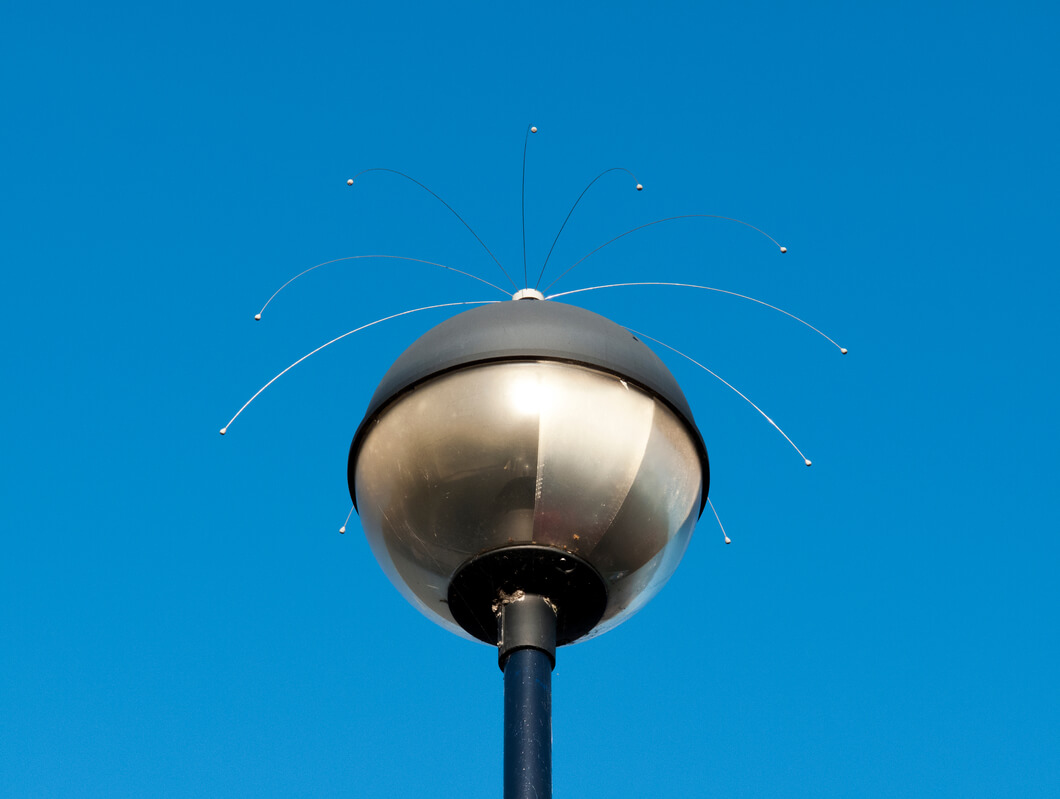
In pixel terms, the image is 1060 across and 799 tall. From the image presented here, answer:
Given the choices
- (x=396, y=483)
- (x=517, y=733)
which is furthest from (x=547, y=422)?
(x=517, y=733)

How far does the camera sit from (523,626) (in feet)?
20.4

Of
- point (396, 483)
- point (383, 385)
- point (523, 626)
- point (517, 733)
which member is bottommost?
point (517, 733)

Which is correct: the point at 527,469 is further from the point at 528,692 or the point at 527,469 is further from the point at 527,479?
the point at 528,692

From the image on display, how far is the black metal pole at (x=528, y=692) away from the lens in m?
5.68

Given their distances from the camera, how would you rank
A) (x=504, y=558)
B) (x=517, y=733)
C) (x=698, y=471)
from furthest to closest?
(x=698, y=471) → (x=504, y=558) → (x=517, y=733)

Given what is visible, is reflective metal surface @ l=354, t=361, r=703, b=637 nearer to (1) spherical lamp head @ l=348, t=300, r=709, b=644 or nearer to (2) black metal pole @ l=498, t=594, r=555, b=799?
(1) spherical lamp head @ l=348, t=300, r=709, b=644

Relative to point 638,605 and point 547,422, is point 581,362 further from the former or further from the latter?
point 638,605

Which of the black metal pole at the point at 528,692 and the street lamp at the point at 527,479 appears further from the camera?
the street lamp at the point at 527,479

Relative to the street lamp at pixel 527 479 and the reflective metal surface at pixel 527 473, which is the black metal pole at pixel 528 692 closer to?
the street lamp at pixel 527 479

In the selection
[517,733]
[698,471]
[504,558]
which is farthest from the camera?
[698,471]

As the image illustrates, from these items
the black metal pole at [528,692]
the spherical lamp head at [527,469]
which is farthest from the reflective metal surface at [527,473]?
the black metal pole at [528,692]

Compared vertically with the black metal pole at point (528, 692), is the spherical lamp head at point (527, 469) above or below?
above

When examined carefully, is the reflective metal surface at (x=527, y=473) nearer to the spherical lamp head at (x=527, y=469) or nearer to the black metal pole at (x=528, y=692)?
the spherical lamp head at (x=527, y=469)

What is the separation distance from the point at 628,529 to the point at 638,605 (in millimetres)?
505
